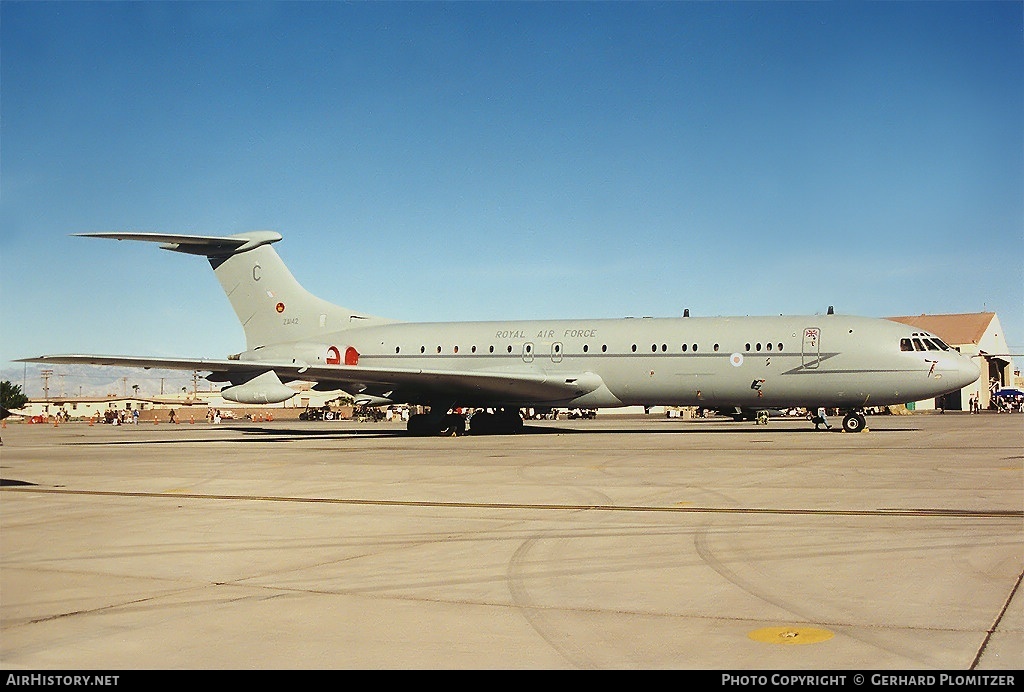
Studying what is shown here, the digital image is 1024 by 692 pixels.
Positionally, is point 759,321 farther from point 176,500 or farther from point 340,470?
point 176,500

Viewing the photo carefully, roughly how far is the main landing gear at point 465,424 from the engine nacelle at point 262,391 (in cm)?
542

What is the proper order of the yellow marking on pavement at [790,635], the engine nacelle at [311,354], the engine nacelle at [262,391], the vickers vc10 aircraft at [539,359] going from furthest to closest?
the engine nacelle at [311,354], the engine nacelle at [262,391], the vickers vc10 aircraft at [539,359], the yellow marking on pavement at [790,635]

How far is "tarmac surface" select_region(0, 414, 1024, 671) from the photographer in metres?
5.54

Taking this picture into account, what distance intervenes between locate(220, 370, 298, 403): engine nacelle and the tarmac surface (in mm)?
14380

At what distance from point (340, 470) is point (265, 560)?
1007 cm

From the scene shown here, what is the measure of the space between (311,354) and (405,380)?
6313 millimetres

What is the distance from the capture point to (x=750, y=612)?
643 cm

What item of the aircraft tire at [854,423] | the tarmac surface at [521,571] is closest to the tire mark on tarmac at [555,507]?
the tarmac surface at [521,571]

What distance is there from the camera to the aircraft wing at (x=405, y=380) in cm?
3056

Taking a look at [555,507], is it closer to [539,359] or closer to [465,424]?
[539,359]

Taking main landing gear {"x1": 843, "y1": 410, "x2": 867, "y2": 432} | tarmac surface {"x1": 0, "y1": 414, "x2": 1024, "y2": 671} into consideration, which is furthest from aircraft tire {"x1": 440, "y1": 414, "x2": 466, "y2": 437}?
tarmac surface {"x1": 0, "y1": 414, "x2": 1024, "y2": 671}

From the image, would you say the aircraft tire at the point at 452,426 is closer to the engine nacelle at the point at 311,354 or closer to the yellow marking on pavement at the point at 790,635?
the engine nacelle at the point at 311,354

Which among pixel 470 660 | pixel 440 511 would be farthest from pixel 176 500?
pixel 470 660

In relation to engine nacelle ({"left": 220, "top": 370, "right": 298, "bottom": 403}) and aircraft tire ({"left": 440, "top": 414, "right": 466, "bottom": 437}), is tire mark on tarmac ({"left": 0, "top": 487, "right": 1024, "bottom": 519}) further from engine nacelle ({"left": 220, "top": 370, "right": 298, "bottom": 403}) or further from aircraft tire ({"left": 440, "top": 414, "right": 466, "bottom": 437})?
aircraft tire ({"left": 440, "top": 414, "right": 466, "bottom": 437})
